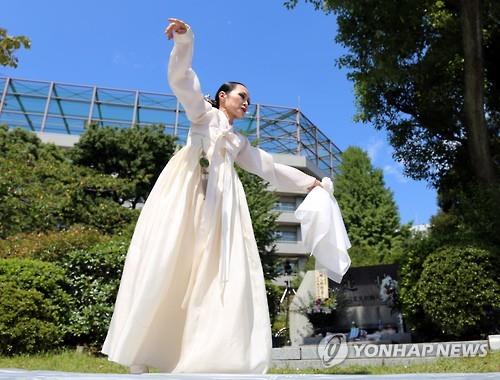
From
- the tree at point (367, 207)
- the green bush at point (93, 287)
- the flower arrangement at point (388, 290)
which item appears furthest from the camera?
the tree at point (367, 207)

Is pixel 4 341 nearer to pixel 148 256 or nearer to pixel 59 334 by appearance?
pixel 59 334

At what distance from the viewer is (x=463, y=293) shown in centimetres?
741

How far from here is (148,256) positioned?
9.64ft

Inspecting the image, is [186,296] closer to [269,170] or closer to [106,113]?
[269,170]

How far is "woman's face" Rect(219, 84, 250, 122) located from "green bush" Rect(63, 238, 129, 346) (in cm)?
594

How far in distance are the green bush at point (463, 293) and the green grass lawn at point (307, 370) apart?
150 centimetres

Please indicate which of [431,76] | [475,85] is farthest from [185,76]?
[431,76]

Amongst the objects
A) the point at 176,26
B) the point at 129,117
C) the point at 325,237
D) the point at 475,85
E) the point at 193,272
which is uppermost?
the point at 129,117

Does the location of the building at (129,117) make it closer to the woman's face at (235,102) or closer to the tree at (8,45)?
the tree at (8,45)

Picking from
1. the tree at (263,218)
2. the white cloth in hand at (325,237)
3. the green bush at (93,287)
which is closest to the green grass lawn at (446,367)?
the white cloth in hand at (325,237)

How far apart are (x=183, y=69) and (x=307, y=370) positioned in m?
4.14

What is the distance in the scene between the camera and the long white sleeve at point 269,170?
360 cm

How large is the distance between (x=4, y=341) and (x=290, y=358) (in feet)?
13.6

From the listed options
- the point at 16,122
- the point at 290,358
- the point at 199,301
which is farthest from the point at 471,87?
the point at 16,122
